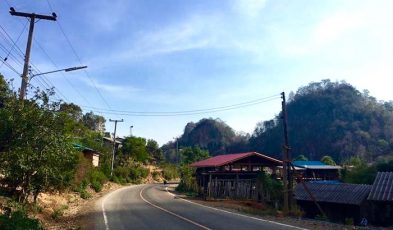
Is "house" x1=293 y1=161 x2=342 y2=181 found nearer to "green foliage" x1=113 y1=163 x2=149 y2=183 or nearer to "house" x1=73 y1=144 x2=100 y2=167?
"green foliage" x1=113 y1=163 x2=149 y2=183

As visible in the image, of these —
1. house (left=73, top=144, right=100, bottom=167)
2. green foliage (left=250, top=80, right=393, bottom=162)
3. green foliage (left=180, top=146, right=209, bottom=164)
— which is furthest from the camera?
green foliage (left=250, top=80, right=393, bottom=162)

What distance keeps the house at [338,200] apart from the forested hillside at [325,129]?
58.4 m

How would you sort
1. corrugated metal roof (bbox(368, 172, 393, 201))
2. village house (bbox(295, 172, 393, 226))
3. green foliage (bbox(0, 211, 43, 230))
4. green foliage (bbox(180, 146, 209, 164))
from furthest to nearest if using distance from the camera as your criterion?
green foliage (bbox(180, 146, 209, 164)) < village house (bbox(295, 172, 393, 226)) < corrugated metal roof (bbox(368, 172, 393, 201)) < green foliage (bbox(0, 211, 43, 230))

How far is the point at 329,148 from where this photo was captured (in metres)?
103

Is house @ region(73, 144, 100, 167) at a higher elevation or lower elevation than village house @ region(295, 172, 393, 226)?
higher

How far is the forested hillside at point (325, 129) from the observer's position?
3772 inches

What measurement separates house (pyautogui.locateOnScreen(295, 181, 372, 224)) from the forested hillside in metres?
58.4

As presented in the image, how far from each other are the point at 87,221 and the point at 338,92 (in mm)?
111265

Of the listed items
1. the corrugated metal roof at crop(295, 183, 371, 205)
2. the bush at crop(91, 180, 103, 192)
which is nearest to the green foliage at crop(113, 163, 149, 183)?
the bush at crop(91, 180, 103, 192)

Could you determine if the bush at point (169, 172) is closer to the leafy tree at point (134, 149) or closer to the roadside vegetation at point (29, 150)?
the leafy tree at point (134, 149)

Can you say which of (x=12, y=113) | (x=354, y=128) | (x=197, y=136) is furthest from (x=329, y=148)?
(x=12, y=113)

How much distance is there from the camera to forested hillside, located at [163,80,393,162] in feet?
314

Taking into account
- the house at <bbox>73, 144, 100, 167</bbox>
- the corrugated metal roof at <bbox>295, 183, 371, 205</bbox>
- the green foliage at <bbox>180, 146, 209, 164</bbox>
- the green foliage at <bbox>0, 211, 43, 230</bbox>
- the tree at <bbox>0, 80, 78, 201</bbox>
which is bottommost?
the green foliage at <bbox>0, 211, 43, 230</bbox>

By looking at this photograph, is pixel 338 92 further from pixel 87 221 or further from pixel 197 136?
pixel 87 221
